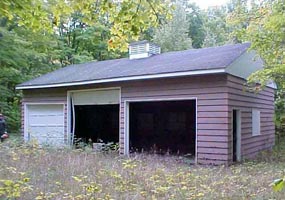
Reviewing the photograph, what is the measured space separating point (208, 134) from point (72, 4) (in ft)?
20.5

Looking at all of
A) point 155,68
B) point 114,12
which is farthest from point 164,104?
point 114,12

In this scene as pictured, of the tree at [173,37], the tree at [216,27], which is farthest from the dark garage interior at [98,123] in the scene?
the tree at [216,27]

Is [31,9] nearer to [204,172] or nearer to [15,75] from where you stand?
[204,172]

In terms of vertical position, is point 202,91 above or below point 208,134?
above

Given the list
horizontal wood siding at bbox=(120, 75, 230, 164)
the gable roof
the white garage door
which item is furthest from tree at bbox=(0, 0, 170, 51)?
the white garage door

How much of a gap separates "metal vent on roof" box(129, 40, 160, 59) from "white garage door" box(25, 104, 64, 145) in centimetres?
368

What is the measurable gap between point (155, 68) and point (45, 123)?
5580 mm

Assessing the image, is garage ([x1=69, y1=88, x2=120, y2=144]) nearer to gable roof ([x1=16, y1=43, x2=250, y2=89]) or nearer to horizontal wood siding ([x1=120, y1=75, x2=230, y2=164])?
gable roof ([x1=16, y1=43, x2=250, y2=89])

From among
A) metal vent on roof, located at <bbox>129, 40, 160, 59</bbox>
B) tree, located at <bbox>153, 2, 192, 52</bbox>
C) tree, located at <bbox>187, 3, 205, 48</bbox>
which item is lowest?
metal vent on roof, located at <bbox>129, 40, 160, 59</bbox>

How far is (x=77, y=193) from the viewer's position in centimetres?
550

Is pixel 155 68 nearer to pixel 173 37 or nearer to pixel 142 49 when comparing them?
pixel 142 49

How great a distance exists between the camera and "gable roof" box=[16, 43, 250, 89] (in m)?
10.4

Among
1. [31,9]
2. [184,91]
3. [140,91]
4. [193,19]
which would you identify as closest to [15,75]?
[140,91]

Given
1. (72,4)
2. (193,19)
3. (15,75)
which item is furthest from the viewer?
(193,19)
